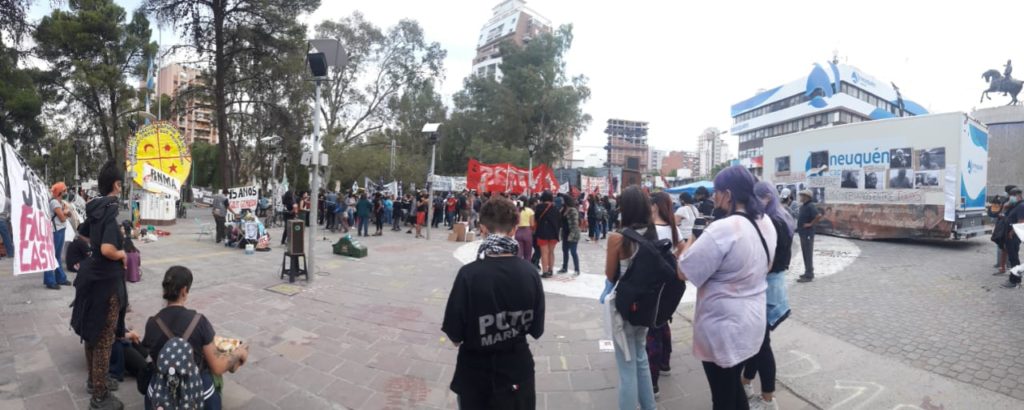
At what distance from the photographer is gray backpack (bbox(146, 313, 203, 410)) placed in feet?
7.45

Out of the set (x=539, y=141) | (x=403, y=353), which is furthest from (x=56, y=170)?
(x=403, y=353)

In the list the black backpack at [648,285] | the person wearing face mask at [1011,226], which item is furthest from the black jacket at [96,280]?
the person wearing face mask at [1011,226]

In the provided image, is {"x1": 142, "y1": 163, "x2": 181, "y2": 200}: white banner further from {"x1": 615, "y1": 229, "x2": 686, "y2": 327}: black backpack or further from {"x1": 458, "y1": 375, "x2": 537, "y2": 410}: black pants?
{"x1": 615, "y1": 229, "x2": 686, "y2": 327}: black backpack

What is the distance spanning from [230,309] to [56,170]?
207 ft

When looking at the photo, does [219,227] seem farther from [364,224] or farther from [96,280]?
[96,280]

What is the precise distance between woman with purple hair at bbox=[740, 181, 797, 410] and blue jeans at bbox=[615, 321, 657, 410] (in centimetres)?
85

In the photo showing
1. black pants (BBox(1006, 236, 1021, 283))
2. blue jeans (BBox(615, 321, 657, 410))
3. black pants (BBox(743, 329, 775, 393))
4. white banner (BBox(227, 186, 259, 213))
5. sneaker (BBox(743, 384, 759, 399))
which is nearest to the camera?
blue jeans (BBox(615, 321, 657, 410))

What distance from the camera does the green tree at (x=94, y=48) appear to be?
20.2 m

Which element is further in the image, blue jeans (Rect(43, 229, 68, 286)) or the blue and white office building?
the blue and white office building

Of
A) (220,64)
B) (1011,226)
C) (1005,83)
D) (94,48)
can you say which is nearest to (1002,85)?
(1005,83)

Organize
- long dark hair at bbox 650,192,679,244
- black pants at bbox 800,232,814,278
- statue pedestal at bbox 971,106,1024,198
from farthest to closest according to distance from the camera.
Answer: statue pedestal at bbox 971,106,1024,198 → black pants at bbox 800,232,814,278 → long dark hair at bbox 650,192,679,244

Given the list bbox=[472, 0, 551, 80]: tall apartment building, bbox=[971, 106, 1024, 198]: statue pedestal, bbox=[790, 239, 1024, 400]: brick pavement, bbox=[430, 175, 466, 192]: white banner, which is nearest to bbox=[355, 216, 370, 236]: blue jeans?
bbox=[430, 175, 466, 192]: white banner

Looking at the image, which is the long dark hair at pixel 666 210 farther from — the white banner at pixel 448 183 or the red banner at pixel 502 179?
the white banner at pixel 448 183

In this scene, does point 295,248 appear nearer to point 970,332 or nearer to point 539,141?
point 970,332
